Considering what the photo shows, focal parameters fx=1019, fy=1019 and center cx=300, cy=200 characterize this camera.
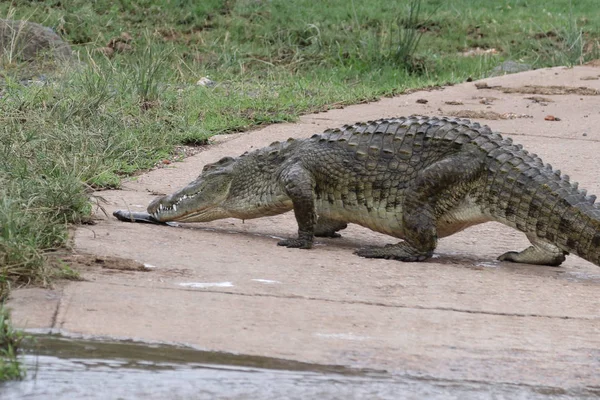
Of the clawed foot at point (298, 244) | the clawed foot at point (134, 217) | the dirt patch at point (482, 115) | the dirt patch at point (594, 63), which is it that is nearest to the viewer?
the clawed foot at point (298, 244)

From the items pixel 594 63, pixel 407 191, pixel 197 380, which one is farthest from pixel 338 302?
pixel 594 63

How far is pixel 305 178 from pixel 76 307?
204 cm

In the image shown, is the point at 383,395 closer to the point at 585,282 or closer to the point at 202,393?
the point at 202,393

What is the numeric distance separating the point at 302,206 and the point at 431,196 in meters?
0.74

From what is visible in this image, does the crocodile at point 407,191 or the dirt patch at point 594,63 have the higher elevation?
the crocodile at point 407,191

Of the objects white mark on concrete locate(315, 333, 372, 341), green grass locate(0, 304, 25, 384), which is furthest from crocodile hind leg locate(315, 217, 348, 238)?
green grass locate(0, 304, 25, 384)

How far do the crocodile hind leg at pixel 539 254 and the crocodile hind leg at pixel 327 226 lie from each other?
1064mm

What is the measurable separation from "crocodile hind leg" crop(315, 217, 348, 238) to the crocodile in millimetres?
12

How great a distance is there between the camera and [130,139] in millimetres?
7797

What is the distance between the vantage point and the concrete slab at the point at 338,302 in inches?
152

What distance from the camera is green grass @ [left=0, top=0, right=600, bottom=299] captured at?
18.9 feet

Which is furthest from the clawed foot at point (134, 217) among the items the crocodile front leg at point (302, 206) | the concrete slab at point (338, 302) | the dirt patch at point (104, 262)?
the dirt patch at point (104, 262)

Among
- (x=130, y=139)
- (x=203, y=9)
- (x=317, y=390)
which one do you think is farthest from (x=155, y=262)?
(x=203, y=9)

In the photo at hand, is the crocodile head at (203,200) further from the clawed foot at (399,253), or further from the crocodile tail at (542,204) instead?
the crocodile tail at (542,204)
